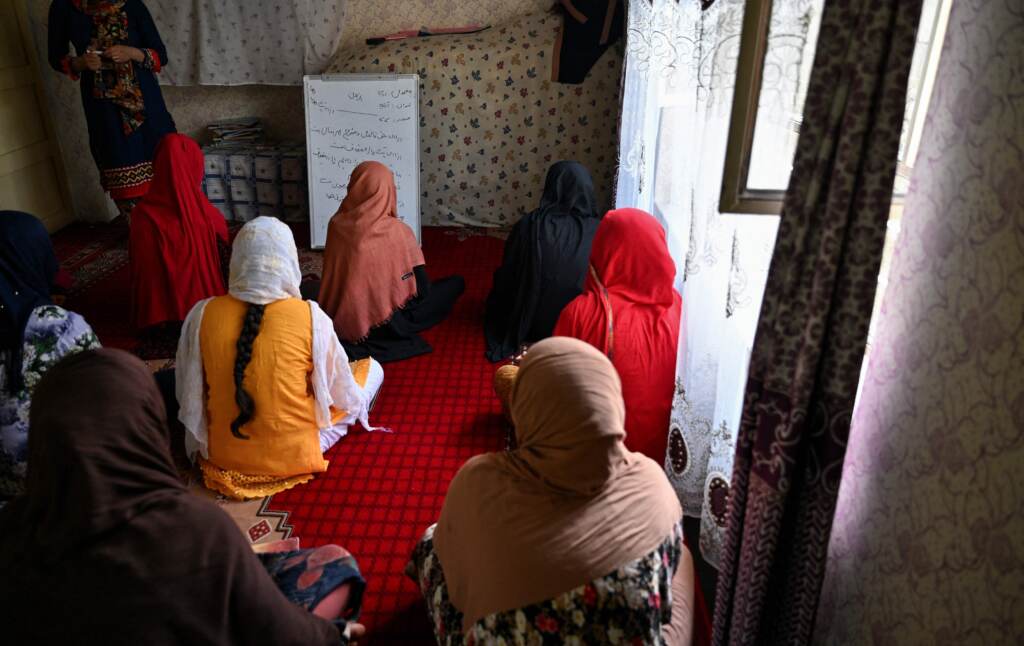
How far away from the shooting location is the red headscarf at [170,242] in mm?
3053

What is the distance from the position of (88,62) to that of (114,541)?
3608 mm

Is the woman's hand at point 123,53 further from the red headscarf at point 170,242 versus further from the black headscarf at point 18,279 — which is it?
the black headscarf at point 18,279

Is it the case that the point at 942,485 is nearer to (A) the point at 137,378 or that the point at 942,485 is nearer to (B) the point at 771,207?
(B) the point at 771,207

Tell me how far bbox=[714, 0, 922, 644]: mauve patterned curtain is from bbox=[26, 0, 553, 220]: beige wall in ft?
12.3

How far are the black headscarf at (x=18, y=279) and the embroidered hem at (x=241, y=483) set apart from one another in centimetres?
61

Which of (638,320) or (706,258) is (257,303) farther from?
(706,258)

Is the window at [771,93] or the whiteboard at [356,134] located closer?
the window at [771,93]

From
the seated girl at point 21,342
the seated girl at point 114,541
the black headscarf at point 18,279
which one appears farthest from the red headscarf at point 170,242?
the seated girl at point 114,541

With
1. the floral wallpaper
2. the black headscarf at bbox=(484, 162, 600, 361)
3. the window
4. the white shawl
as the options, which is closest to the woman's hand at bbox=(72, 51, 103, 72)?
the white shawl

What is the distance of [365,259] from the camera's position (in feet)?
9.64

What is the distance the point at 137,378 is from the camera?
1232 mm

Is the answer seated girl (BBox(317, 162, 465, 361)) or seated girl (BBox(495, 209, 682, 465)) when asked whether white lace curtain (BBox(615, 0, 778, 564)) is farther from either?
seated girl (BBox(317, 162, 465, 361))

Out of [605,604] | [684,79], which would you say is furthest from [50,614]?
[684,79]

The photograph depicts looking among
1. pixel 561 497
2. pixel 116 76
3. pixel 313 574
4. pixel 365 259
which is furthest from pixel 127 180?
Result: pixel 561 497
